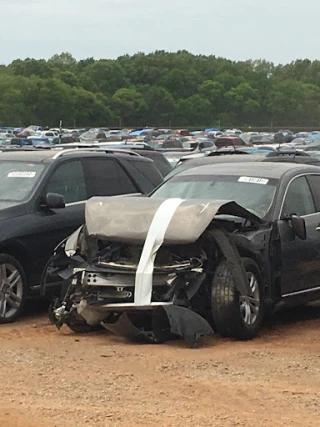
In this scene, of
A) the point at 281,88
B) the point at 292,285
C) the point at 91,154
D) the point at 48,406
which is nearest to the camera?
the point at 48,406

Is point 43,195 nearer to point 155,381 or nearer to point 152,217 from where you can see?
point 152,217

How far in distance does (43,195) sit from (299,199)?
108 inches

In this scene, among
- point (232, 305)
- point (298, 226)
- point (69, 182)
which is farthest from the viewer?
point (69, 182)

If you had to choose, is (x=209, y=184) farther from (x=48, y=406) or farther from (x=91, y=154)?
(x=48, y=406)

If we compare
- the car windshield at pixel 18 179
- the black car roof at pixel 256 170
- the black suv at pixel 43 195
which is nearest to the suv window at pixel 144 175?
the black suv at pixel 43 195

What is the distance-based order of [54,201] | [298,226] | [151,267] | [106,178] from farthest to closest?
[106,178] < [54,201] < [298,226] < [151,267]

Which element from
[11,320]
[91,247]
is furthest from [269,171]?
[11,320]

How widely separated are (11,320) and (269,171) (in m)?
3.10

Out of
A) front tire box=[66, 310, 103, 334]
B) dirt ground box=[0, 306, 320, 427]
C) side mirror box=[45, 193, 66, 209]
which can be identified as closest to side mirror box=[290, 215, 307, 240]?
dirt ground box=[0, 306, 320, 427]

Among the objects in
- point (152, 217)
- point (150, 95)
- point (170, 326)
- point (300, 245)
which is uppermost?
point (152, 217)

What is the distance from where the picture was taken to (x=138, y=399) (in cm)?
648

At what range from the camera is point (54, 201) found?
1055 cm

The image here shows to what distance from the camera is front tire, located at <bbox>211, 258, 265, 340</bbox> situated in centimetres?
885

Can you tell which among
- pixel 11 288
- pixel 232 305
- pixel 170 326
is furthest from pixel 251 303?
pixel 11 288
